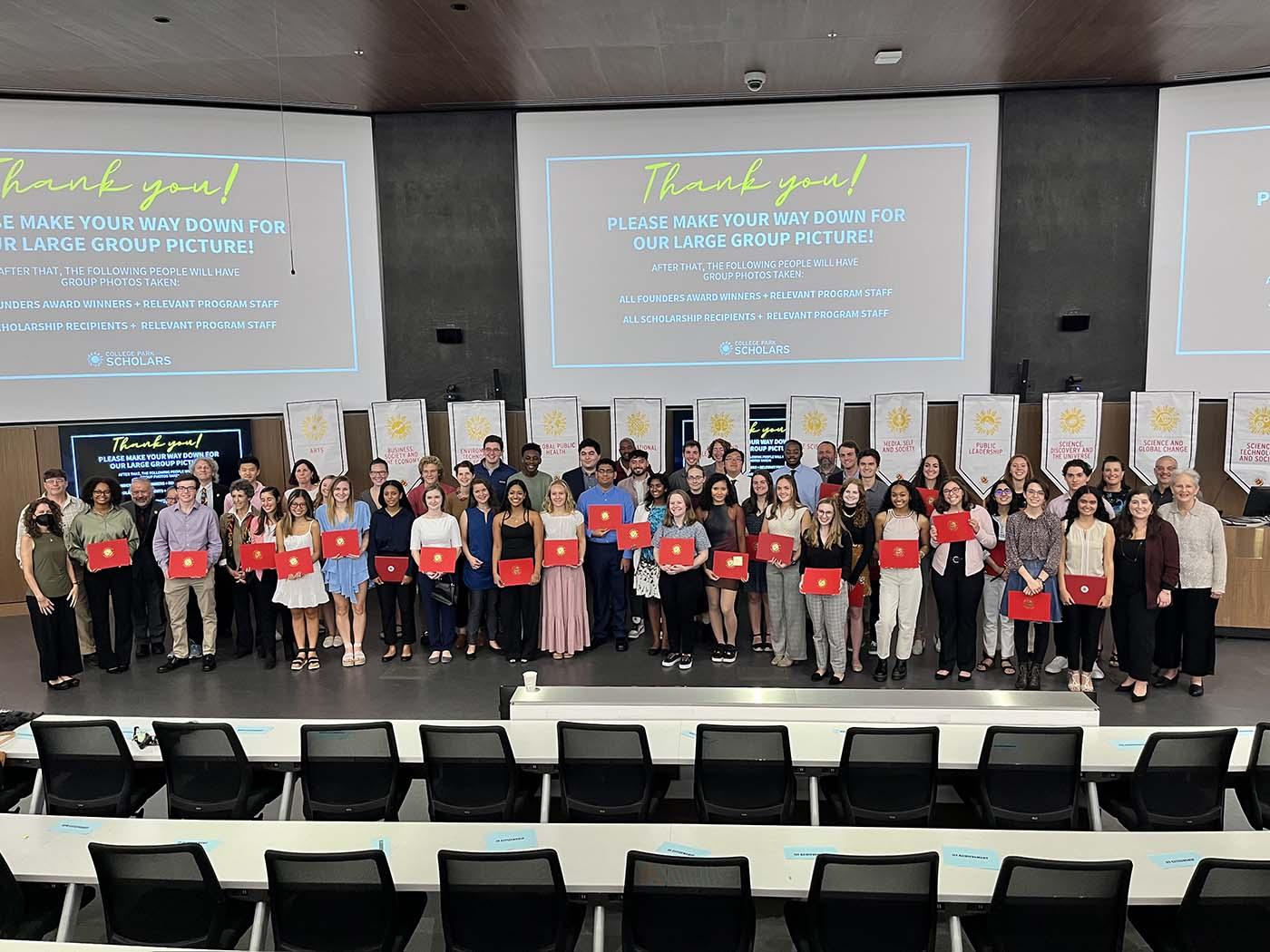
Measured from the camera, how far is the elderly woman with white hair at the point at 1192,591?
648 centimetres

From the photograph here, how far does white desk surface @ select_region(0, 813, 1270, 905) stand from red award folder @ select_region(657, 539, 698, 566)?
3415mm

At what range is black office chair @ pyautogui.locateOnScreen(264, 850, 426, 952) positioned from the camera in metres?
3.30

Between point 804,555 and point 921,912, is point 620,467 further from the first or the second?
point 921,912

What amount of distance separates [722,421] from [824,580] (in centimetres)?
335

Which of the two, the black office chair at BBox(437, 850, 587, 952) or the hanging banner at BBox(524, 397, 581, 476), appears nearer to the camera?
the black office chair at BBox(437, 850, 587, 952)

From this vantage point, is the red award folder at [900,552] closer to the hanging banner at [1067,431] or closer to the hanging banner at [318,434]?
the hanging banner at [1067,431]

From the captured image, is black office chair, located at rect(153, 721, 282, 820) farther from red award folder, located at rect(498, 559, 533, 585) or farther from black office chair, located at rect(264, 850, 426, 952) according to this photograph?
red award folder, located at rect(498, 559, 533, 585)

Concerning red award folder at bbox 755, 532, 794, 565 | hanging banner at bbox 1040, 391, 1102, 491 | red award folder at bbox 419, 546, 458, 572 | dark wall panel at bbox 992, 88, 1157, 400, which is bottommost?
red award folder at bbox 419, 546, 458, 572

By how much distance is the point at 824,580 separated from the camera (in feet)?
21.9

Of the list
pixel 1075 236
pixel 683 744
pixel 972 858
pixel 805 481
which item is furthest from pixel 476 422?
pixel 972 858

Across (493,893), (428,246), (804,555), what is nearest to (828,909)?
(493,893)

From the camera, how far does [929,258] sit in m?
9.82

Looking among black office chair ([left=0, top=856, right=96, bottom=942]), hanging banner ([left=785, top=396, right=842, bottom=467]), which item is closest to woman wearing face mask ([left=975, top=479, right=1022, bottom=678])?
hanging banner ([left=785, top=396, right=842, bottom=467])

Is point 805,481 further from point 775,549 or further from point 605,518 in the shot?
point 605,518
